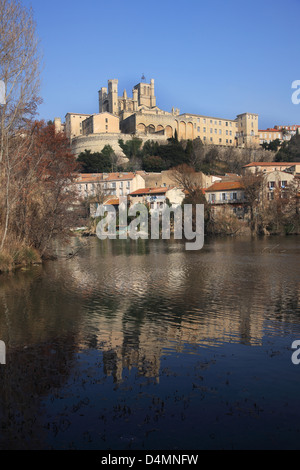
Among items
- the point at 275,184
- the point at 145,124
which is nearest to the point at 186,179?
the point at 275,184

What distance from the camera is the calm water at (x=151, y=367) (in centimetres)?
599

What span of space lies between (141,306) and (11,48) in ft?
43.8

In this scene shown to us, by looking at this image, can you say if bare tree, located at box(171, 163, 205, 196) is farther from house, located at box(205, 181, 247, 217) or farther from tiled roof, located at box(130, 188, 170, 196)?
tiled roof, located at box(130, 188, 170, 196)

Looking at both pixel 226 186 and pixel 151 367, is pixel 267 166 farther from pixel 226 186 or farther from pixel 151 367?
pixel 151 367

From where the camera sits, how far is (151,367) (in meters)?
8.33

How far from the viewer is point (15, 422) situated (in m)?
6.23

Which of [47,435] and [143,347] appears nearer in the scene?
[47,435]

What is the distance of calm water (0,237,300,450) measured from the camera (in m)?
5.99

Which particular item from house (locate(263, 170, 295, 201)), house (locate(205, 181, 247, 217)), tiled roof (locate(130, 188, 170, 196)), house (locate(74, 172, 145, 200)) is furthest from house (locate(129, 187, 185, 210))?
house (locate(263, 170, 295, 201))

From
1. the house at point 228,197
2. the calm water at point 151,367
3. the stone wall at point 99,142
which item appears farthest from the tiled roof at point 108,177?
the calm water at point 151,367

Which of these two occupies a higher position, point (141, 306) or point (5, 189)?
point (5, 189)

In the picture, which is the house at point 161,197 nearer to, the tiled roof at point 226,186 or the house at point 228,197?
the house at point 228,197

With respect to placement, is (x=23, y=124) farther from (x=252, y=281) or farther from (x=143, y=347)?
(x=143, y=347)

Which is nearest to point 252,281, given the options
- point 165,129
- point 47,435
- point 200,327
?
point 200,327
